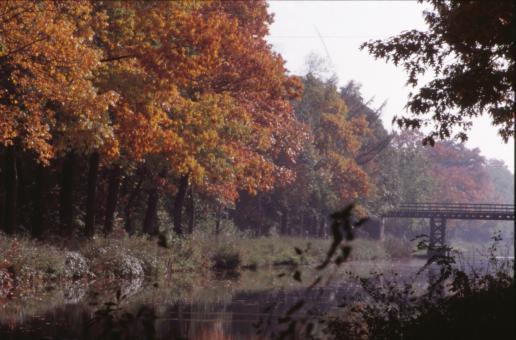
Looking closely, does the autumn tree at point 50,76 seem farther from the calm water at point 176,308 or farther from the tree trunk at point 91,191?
the tree trunk at point 91,191

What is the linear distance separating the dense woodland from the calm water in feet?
8.88

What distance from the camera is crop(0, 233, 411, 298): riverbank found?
28453 mm

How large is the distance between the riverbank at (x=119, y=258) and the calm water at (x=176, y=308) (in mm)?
1537

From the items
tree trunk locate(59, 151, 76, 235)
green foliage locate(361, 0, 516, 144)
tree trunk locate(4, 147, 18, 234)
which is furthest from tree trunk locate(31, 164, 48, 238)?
green foliage locate(361, 0, 516, 144)

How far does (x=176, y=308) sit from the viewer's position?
23.2 meters

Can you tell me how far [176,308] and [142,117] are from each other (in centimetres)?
969

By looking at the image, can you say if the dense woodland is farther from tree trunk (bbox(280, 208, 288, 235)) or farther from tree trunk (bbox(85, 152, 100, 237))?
tree trunk (bbox(280, 208, 288, 235))

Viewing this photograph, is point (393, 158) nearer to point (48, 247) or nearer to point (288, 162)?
point (288, 162)

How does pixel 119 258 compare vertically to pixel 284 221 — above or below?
below

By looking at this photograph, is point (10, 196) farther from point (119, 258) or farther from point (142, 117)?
point (142, 117)

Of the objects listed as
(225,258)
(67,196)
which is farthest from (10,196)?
(225,258)

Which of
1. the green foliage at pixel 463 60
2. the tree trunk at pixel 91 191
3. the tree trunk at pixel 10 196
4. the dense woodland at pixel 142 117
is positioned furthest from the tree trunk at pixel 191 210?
the green foliage at pixel 463 60

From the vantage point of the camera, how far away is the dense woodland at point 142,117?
2628 cm

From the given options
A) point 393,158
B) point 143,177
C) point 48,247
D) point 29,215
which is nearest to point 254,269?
point 143,177
